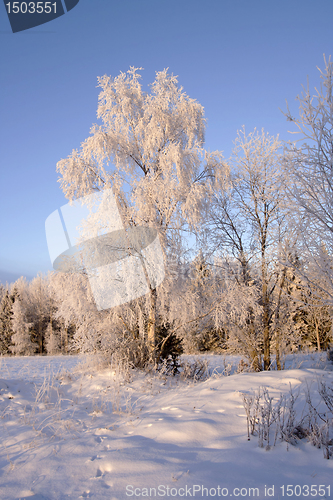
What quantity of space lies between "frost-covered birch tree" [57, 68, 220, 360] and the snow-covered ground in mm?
3908

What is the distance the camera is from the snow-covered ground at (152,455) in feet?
7.44

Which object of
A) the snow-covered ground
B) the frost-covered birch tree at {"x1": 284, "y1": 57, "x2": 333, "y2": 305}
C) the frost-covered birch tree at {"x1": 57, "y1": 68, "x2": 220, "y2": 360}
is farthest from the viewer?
the frost-covered birch tree at {"x1": 57, "y1": 68, "x2": 220, "y2": 360}

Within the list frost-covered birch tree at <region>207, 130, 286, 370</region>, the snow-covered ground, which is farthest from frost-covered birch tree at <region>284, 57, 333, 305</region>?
frost-covered birch tree at <region>207, 130, 286, 370</region>

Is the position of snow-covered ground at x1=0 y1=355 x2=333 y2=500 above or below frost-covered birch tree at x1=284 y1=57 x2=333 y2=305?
below

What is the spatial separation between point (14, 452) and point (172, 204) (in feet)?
19.9

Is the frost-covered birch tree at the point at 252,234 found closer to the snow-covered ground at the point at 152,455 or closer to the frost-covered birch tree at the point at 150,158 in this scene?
the frost-covered birch tree at the point at 150,158

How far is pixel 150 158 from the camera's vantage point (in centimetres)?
848

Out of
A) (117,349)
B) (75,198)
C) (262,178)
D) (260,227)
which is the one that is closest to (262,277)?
(260,227)

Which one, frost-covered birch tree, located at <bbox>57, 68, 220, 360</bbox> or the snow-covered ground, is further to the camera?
frost-covered birch tree, located at <bbox>57, 68, 220, 360</bbox>

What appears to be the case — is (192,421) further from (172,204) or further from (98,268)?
(172,204)

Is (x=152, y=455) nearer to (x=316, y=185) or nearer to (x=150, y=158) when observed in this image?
(x=316, y=185)

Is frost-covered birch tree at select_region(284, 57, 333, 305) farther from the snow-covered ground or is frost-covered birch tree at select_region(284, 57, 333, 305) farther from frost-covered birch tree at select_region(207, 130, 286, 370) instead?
frost-covered birch tree at select_region(207, 130, 286, 370)

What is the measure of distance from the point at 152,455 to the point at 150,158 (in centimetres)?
744

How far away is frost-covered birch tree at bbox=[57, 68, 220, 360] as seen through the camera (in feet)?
24.7
